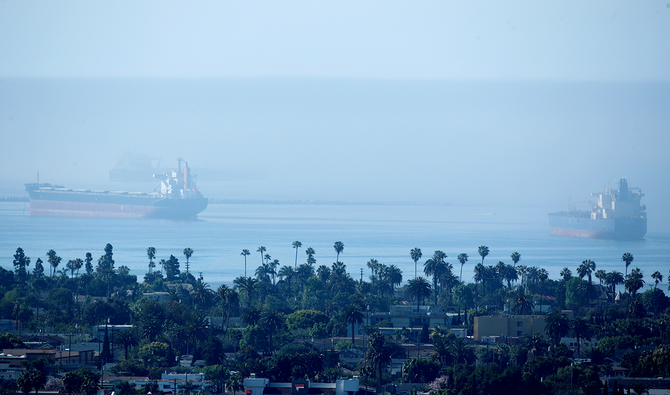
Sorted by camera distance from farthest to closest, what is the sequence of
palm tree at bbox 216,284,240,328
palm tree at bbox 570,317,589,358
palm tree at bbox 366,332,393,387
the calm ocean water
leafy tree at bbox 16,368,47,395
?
the calm ocean water → palm tree at bbox 216,284,240,328 → palm tree at bbox 570,317,589,358 → palm tree at bbox 366,332,393,387 → leafy tree at bbox 16,368,47,395

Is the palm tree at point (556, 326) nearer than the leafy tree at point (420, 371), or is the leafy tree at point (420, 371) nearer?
the leafy tree at point (420, 371)

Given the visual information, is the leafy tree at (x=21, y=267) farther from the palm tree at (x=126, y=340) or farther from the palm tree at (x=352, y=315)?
the palm tree at (x=352, y=315)

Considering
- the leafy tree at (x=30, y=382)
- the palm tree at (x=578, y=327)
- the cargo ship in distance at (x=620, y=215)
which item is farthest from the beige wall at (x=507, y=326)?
the cargo ship in distance at (x=620, y=215)

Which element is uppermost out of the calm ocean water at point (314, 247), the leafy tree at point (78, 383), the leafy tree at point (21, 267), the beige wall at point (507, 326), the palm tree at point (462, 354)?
the calm ocean water at point (314, 247)

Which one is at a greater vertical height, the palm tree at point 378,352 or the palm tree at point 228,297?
the palm tree at point 228,297

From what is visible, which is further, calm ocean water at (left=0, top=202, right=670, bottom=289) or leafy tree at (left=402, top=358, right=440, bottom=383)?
calm ocean water at (left=0, top=202, right=670, bottom=289)

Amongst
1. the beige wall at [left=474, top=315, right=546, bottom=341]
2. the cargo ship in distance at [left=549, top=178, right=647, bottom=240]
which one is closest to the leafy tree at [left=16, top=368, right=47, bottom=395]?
the beige wall at [left=474, top=315, right=546, bottom=341]

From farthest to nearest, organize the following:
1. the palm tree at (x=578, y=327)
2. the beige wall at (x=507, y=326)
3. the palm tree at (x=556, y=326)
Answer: the beige wall at (x=507, y=326) < the palm tree at (x=578, y=327) < the palm tree at (x=556, y=326)

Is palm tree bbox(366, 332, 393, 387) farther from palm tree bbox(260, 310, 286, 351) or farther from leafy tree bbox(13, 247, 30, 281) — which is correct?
leafy tree bbox(13, 247, 30, 281)

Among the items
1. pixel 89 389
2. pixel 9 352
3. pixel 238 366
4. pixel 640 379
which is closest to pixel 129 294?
pixel 9 352

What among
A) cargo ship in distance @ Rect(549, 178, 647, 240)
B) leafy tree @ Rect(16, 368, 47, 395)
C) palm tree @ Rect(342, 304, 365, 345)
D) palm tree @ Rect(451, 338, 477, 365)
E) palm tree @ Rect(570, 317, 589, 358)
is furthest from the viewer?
cargo ship in distance @ Rect(549, 178, 647, 240)

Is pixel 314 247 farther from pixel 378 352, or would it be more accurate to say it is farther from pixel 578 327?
pixel 378 352
